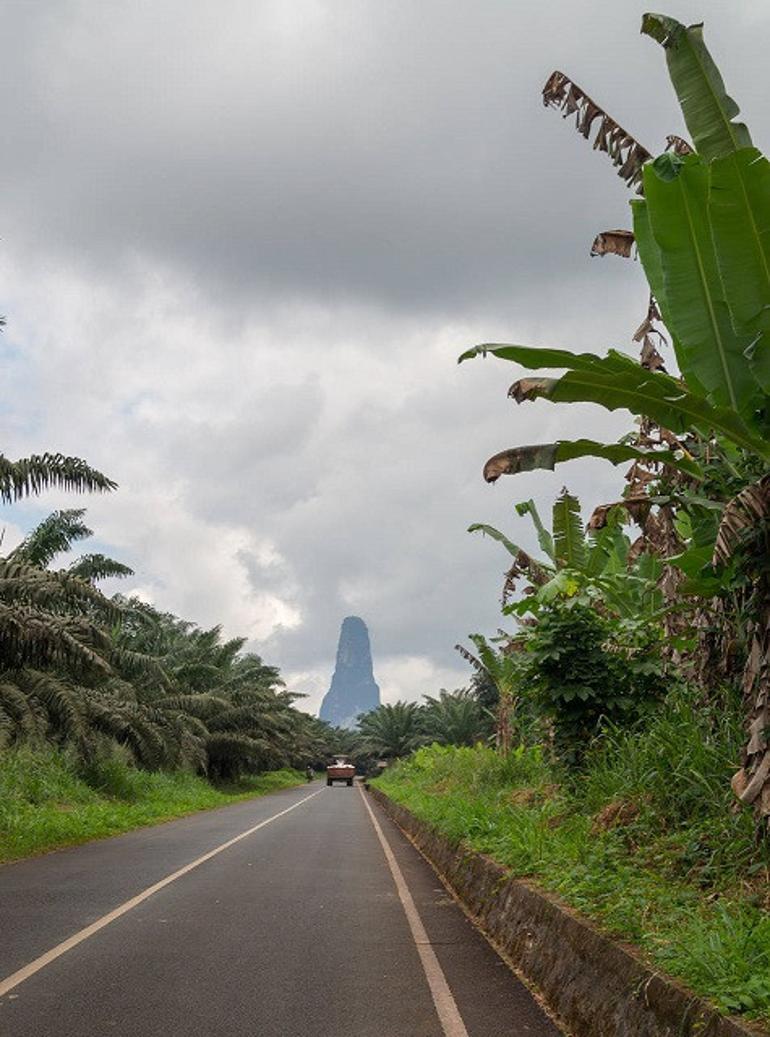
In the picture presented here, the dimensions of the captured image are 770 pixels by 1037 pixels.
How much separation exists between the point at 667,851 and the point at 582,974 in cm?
173

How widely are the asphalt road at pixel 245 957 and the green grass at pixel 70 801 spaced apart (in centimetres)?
235

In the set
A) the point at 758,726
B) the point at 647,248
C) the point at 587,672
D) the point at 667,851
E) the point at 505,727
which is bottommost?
the point at 667,851

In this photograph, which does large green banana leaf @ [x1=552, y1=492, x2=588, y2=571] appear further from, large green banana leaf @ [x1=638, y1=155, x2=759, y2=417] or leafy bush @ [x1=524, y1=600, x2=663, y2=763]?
large green banana leaf @ [x1=638, y1=155, x2=759, y2=417]

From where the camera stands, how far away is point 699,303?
6824 millimetres

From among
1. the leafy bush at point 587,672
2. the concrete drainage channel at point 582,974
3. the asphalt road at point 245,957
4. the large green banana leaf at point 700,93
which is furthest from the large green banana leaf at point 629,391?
the leafy bush at point 587,672

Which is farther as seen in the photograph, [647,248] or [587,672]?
[587,672]

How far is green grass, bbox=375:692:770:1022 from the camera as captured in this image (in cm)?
446

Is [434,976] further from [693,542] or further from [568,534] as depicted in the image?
[568,534]

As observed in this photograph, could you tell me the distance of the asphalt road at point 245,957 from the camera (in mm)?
5477

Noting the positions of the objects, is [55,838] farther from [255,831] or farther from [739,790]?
[739,790]

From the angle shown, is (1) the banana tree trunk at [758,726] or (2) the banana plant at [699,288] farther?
(2) the banana plant at [699,288]

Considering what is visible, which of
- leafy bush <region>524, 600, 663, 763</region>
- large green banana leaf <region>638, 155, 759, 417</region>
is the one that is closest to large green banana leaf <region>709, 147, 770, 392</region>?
large green banana leaf <region>638, 155, 759, 417</region>

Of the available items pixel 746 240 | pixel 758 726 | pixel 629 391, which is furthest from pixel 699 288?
pixel 758 726

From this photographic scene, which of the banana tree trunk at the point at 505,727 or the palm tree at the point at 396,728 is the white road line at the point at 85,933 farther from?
the palm tree at the point at 396,728
